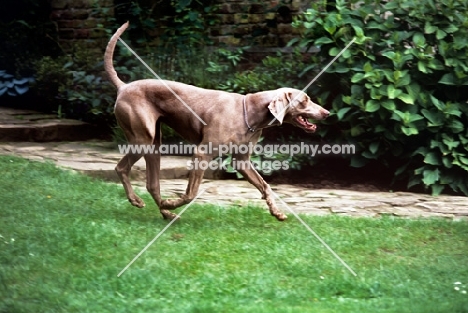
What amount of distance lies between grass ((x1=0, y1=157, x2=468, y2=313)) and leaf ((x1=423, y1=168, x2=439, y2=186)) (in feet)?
4.79

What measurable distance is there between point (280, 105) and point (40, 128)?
4.85 m

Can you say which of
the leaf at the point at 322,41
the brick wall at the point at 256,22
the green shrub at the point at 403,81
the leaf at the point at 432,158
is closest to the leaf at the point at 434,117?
the green shrub at the point at 403,81

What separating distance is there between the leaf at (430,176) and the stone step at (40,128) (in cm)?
460

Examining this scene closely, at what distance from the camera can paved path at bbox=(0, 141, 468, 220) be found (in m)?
8.11

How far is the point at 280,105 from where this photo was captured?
22.7 feet

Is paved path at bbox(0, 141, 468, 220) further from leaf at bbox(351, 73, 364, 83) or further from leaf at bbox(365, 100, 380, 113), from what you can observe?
leaf at bbox(351, 73, 364, 83)

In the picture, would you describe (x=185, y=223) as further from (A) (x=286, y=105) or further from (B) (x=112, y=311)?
(B) (x=112, y=311)

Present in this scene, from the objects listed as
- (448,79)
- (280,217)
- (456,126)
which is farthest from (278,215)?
(448,79)

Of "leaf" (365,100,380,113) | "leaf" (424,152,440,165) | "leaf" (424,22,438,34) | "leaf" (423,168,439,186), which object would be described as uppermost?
"leaf" (424,22,438,34)

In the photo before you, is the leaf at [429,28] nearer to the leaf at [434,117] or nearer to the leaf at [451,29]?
the leaf at [451,29]

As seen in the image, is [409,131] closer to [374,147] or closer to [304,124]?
[374,147]

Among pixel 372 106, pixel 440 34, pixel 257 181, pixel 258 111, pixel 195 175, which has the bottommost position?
pixel 257 181

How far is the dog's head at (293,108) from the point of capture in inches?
271

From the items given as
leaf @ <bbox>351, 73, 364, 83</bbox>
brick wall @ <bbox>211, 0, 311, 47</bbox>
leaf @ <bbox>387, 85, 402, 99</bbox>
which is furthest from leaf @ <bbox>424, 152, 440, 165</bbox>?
brick wall @ <bbox>211, 0, 311, 47</bbox>
